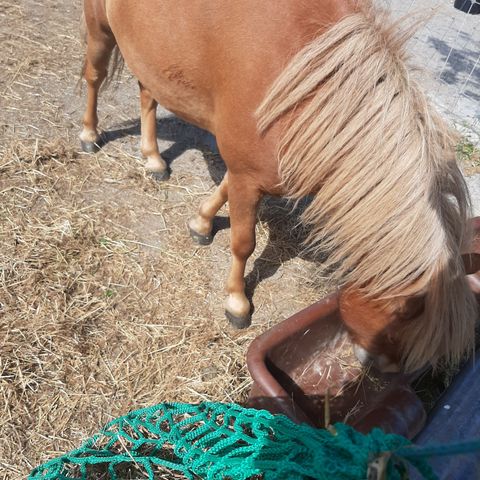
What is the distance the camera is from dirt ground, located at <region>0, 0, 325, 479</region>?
2008 mm

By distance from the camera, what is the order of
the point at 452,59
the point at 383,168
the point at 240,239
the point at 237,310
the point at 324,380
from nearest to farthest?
1. the point at 383,168
2. the point at 324,380
3. the point at 240,239
4. the point at 237,310
5. the point at 452,59

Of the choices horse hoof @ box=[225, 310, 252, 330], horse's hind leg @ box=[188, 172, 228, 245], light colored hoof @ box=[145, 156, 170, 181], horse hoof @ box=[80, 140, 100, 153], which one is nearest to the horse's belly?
horse's hind leg @ box=[188, 172, 228, 245]

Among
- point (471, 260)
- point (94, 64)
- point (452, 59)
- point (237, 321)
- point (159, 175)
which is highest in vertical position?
point (471, 260)

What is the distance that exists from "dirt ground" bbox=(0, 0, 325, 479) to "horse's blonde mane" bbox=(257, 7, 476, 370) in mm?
892

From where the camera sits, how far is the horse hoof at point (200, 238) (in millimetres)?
2748

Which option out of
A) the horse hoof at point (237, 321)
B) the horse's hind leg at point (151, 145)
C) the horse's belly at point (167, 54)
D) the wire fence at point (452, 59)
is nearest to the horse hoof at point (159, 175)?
the horse's hind leg at point (151, 145)

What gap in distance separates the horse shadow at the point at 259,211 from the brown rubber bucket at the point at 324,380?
544 mm

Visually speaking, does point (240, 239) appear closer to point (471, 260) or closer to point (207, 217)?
point (207, 217)

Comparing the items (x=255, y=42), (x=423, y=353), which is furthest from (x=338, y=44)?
(x=423, y=353)

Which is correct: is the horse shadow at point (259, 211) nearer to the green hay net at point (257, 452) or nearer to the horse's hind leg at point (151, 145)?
the horse's hind leg at point (151, 145)

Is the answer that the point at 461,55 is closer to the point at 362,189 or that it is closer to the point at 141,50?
the point at 141,50

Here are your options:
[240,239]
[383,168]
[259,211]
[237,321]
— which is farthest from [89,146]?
[383,168]

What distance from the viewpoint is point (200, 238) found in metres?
2.75

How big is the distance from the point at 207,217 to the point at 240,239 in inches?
19.5
